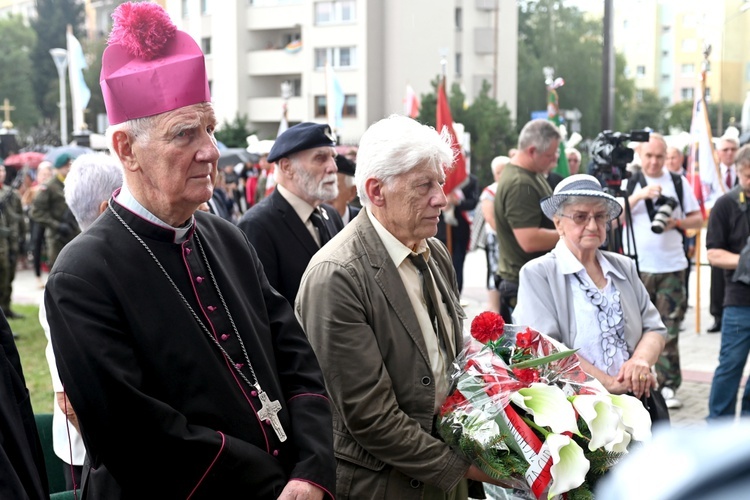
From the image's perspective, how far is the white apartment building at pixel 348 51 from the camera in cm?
5584

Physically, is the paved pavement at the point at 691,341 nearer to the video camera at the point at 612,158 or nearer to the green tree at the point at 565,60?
the video camera at the point at 612,158

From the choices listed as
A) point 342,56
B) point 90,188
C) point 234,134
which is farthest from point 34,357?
point 342,56

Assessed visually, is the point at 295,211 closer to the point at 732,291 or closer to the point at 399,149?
the point at 399,149

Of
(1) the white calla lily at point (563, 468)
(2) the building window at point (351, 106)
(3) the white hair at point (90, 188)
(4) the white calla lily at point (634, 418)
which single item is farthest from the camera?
(2) the building window at point (351, 106)

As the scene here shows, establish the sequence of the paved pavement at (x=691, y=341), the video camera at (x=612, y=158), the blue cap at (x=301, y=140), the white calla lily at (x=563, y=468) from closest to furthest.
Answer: the white calla lily at (x=563, y=468)
the blue cap at (x=301, y=140)
the video camera at (x=612, y=158)
the paved pavement at (x=691, y=341)

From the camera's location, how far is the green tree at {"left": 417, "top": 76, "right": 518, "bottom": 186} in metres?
47.5

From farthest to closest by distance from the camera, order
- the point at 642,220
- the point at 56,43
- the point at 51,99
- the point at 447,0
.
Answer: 1. the point at 56,43
2. the point at 51,99
3. the point at 447,0
4. the point at 642,220

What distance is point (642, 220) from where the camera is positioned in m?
7.82

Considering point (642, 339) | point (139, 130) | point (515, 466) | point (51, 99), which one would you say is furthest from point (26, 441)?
point (51, 99)

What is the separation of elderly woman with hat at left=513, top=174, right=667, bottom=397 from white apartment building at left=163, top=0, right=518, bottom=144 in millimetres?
49803

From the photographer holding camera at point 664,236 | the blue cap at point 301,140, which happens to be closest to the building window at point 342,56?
the photographer holding camera at point 664,236

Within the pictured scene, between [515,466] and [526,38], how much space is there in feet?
198

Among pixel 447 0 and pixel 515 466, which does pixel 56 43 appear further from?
pixel 515 466

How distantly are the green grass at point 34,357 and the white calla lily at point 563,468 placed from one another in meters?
4.30
